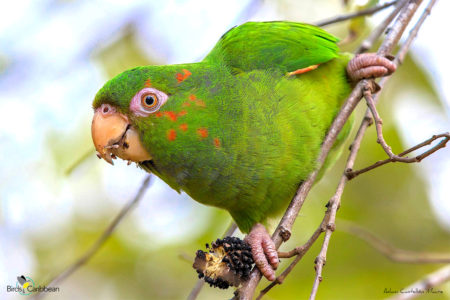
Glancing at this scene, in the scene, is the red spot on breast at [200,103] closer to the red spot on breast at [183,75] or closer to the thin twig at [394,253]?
the red spot on breast at [183,75]

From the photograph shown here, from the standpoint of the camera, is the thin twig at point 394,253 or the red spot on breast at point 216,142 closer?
the red spot on breast at point 216,142

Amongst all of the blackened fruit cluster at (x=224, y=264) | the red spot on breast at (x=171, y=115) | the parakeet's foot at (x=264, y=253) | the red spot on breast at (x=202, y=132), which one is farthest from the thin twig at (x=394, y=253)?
the red spot on breast at (x=171, y=115)

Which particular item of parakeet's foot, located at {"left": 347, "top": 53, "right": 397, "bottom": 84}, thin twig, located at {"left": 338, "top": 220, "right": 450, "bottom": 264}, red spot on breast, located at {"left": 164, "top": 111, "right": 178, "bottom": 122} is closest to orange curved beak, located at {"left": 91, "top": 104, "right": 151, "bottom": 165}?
red spot on breast, located at {"left": 164, "top": 111, "right": 178, "bottom": 122}

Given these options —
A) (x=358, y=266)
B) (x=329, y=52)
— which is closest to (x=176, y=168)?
(x=329, y=52)

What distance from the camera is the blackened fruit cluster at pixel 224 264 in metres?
2.84

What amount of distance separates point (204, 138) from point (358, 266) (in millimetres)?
3144

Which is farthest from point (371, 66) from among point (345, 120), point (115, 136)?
point (115, 136)

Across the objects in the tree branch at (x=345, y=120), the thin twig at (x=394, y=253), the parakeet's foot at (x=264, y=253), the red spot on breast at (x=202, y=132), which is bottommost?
the thin twig at (x=394, y=253)

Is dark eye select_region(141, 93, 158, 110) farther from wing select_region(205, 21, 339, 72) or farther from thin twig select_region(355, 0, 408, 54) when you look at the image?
thin twig select_region(355, 0, 408, 54)

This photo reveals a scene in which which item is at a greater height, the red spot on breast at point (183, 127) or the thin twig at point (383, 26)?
the red spot on breast at point (183, 127)

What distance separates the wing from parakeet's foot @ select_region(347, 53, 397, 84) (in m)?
0.22

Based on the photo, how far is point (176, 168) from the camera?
3.31 metres

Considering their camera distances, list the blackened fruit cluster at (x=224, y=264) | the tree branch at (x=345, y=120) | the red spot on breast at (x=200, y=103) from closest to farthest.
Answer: the blackened fruit cluster at (x=224, y=264) < the tree branch at (x=345, y=120) < the red spot on breast at (x=200, y=103)

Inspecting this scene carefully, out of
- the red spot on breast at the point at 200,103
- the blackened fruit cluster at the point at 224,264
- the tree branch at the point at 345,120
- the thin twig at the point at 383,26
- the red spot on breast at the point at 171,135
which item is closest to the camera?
the blackened fruit cluster at the point at 224,264
